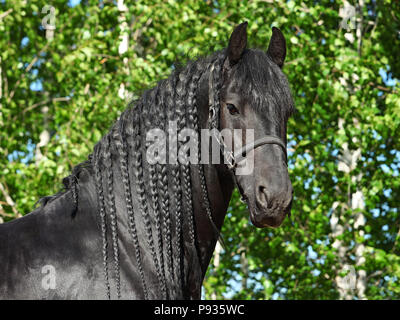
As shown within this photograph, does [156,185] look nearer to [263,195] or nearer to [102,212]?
[102,212]

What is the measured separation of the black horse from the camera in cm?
320

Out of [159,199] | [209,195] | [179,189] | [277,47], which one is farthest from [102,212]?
[277,47]

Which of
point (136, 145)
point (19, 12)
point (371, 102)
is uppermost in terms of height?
point (19, 12)

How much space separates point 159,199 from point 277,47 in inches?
48.6

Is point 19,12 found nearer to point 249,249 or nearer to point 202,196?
point 249,249

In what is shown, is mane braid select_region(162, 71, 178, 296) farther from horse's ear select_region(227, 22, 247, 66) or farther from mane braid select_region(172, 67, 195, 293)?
horse's ear select_region(227, 22, 247, 66)

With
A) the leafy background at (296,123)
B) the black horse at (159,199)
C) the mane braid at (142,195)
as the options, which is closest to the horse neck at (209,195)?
the black horse at (159,199)

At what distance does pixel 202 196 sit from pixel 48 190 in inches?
250

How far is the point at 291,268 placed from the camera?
987 centimetres

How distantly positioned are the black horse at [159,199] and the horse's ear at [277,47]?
215 mm

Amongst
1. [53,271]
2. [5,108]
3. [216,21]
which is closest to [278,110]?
[53,271]

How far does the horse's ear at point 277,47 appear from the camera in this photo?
3.85m

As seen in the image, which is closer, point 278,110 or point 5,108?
point 278,110

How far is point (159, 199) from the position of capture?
346cm
